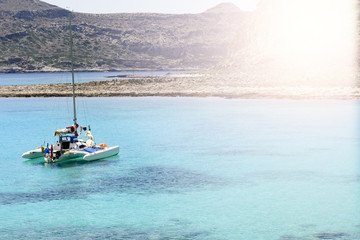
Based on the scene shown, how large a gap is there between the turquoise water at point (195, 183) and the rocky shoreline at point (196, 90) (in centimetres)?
2325

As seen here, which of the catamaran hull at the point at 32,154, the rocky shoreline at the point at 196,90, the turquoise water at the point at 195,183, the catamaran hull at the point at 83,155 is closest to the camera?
the turquoise water at the point at 195,183

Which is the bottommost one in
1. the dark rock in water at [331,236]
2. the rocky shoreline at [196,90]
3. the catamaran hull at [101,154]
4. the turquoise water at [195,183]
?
the dark rock in water at [331,236]

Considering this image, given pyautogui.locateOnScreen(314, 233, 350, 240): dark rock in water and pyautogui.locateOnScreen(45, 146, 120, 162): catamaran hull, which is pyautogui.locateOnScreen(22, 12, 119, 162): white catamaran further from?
pyautogui.locateOnScreen(314, 233, 350, 240): dark rock in water

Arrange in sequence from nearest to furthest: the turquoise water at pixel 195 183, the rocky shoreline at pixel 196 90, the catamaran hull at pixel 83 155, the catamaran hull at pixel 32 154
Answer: the turquoise water at pixel 195 183
the catamaran hull at pixel 83 155
the catamaran hull at pixel 32 154
the rocky shoreline at pixel 196 90

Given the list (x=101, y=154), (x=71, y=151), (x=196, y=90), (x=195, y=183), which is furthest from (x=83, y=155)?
(x=196, y=90)

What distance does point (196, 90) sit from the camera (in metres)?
95.9

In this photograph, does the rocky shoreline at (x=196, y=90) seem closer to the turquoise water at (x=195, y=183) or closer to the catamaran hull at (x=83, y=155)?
the turquoise water at (x=195, y=183)

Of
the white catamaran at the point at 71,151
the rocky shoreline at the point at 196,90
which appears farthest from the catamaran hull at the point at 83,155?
the rocky shoreline at the point at 196,90

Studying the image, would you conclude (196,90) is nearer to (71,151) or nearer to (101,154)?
(101,154)

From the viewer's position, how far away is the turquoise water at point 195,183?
22.1 m

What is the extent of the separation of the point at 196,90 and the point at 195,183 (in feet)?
220

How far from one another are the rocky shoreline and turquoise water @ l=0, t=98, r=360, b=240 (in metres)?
23.2

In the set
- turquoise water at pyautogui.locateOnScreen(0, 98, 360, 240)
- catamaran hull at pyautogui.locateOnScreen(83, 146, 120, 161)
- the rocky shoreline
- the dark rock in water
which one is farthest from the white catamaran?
the rocky shoreline

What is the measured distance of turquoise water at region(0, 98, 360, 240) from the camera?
2206 centimetres
